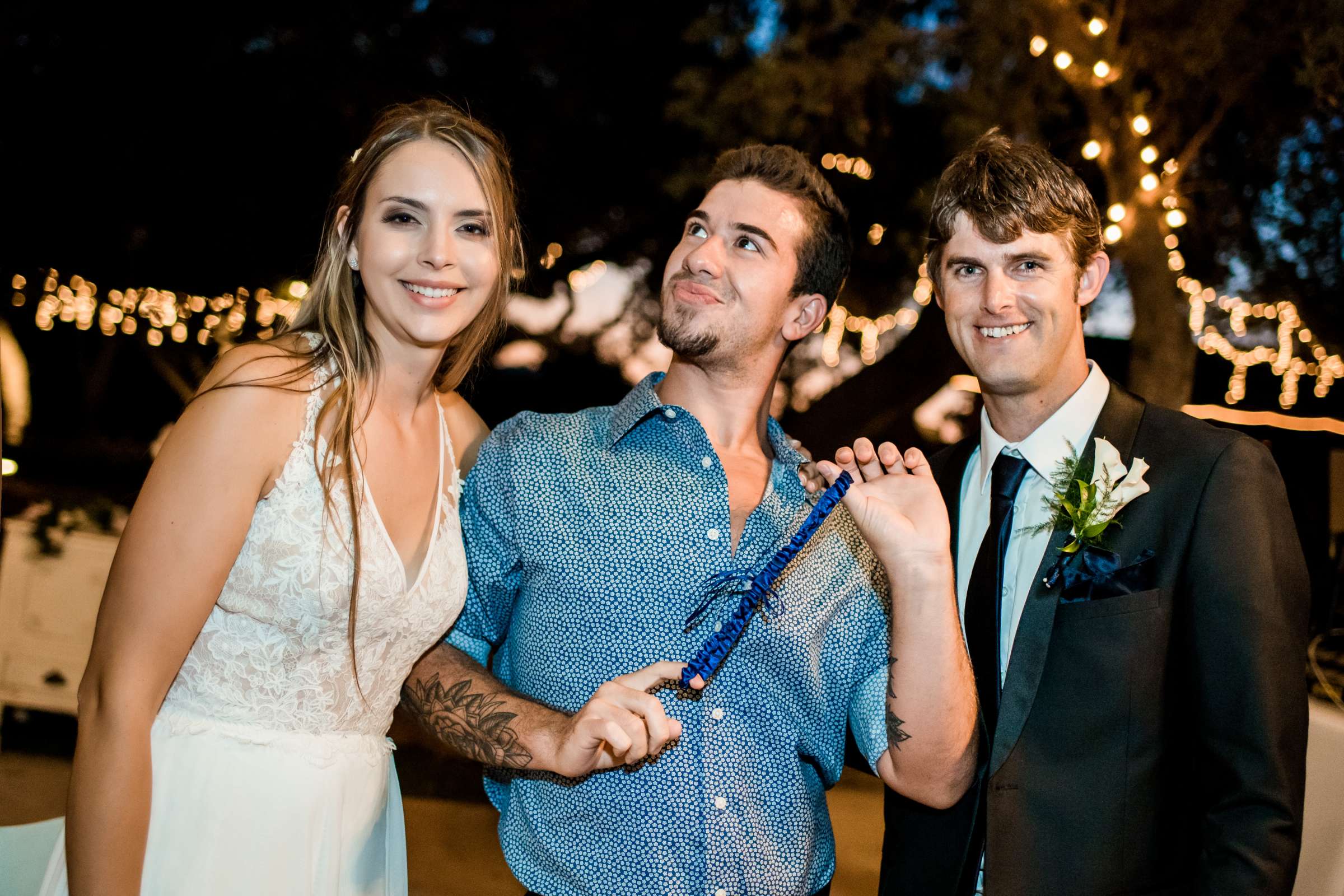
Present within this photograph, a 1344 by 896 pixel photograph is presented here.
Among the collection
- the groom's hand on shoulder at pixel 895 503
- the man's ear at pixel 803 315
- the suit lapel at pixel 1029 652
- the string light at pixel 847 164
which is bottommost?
the suit lapel at pixel 1029 652

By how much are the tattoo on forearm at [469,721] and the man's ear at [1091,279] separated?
4.93 ft

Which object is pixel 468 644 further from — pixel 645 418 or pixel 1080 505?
pixel 1080 505

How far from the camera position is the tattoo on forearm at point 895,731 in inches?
81.9

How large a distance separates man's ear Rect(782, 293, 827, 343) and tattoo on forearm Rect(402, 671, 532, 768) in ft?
3.95

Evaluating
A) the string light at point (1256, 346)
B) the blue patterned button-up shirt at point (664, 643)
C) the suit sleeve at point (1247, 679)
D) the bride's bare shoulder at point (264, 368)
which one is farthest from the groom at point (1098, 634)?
the string light at point (1256, 346)

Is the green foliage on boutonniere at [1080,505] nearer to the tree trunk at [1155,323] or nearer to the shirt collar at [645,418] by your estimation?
the shirt collar at [645,418]

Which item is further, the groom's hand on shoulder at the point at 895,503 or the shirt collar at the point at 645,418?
the shirt collar at the point at 645,418

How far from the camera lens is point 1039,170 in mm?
2273

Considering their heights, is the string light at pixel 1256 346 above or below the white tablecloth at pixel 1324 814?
above

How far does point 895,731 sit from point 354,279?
4.78 feet

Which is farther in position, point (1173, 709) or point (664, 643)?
point (664, 643)

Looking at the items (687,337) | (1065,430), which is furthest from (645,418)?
(1065,430)

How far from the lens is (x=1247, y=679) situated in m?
1.85

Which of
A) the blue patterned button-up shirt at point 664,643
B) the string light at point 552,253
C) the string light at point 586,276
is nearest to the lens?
the blue patterned button-up shirt at point 664,643
